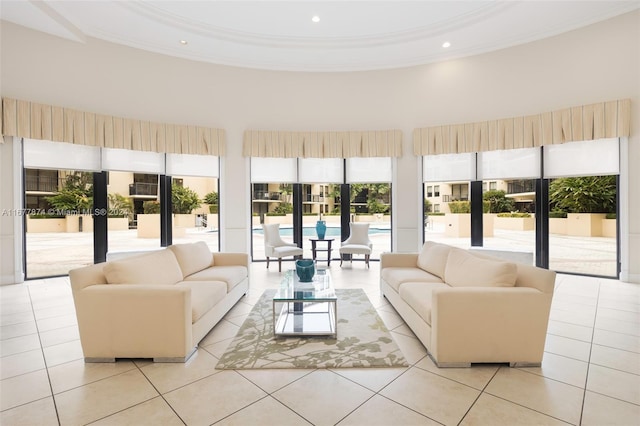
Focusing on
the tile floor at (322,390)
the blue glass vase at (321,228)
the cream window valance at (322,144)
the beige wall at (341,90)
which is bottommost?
the tile floor at (322,390)

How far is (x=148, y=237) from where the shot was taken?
6051 millimetres

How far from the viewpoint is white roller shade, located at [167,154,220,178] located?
19.7ft

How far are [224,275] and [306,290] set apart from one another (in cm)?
114

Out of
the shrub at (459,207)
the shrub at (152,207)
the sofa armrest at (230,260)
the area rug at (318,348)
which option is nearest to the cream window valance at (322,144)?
the shrub at (459,207)

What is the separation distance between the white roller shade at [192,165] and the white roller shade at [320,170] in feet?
5.94

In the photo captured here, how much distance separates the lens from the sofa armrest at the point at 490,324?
7.54 ft

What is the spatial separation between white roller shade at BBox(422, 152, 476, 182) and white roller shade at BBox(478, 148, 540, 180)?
177 millimetres

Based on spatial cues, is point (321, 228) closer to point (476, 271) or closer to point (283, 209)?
point (283, 209)

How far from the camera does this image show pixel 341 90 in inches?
250

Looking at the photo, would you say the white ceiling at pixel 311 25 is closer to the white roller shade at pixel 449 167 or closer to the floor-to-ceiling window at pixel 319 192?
the white roller shade at pixel 449 167

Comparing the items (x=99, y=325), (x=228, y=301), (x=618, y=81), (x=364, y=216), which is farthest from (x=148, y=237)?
(x=618, y=81)

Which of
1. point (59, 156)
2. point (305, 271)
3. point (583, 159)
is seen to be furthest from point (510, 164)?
point (59, 156)

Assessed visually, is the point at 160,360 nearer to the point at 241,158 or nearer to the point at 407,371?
the point at 407,371

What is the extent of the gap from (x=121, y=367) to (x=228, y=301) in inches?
48.4
